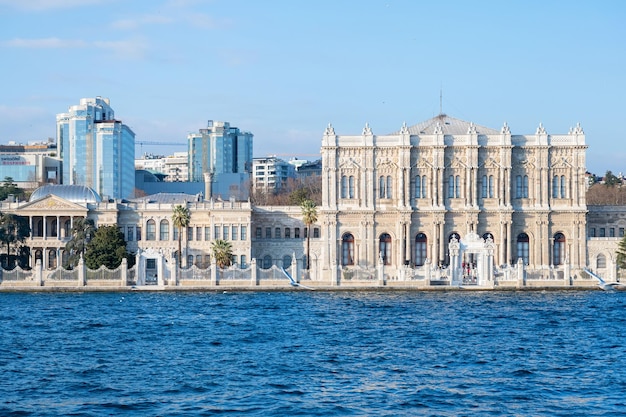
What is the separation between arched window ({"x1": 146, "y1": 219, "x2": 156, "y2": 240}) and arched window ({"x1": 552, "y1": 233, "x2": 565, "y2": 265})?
27.0m

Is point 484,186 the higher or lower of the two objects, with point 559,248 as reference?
higher

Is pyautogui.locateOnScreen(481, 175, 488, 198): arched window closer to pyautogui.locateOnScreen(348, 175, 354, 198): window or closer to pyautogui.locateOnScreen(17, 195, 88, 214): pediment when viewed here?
pyautogui.locateOnScreen(348, 175, 354, 198): window

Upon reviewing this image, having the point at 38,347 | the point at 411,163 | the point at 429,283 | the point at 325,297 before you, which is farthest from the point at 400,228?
the point at 38,347

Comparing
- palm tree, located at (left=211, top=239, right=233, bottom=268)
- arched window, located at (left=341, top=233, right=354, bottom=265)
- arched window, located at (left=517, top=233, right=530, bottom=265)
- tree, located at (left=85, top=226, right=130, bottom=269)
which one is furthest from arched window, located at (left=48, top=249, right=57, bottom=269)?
arched window, located at (left=517, top=233, right=530, bottom=265)

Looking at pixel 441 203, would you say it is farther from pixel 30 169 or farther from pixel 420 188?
pixel 30 169

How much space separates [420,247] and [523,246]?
22.8 ft

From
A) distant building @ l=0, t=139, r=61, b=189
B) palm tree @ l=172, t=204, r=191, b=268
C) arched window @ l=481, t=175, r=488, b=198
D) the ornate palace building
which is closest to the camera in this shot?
palm tree @ l=172, t=204, r=191, b=268

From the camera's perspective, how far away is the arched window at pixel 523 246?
282 ft

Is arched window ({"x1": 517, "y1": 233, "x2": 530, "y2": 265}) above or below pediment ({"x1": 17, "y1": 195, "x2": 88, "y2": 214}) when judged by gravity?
below

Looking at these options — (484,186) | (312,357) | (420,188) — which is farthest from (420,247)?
(312,357)

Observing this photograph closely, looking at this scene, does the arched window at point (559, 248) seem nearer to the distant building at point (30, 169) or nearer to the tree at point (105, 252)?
the tree at point (105, 252)

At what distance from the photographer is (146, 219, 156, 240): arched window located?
87.9 meters

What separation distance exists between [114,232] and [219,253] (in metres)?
6.79

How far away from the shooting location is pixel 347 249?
3393 inches
